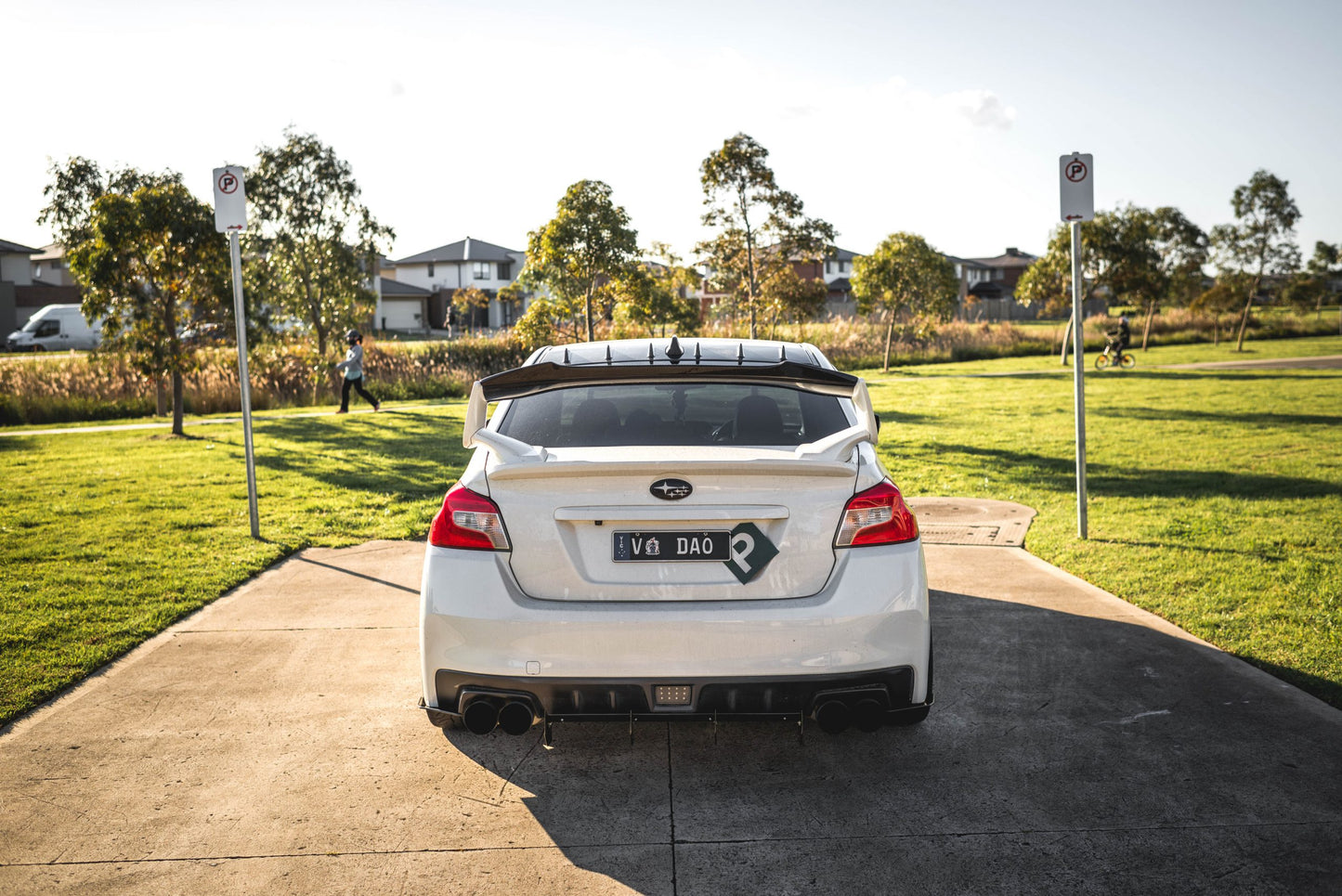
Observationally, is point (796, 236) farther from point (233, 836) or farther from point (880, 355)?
point (233, 836)

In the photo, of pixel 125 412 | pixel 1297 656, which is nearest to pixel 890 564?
pixel 1297 656

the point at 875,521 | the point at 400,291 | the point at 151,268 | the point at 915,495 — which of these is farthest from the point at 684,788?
the point at 400,291

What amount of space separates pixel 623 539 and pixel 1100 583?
174 inches

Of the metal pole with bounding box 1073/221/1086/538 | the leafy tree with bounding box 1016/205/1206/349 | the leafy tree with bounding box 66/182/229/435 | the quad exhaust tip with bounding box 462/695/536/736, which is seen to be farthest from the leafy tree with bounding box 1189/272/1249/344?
the quad exhaust tip with bounding box 462/695/536/736

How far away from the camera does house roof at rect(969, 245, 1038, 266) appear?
134 m

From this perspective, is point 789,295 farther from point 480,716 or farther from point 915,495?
point 480,716

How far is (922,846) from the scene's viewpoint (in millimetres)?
3430

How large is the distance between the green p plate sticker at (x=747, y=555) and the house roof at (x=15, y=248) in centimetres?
7094

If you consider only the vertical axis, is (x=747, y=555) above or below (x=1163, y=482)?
above

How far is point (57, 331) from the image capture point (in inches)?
1841

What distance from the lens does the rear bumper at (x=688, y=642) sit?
3.52 meters

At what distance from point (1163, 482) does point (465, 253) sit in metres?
88.9

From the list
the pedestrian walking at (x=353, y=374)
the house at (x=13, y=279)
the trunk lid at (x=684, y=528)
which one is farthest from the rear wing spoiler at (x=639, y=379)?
the house at (x=13, y=279)

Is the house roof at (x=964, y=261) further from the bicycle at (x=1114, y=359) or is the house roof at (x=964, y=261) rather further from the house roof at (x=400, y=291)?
the bicycle at (x=1114, y=359)
